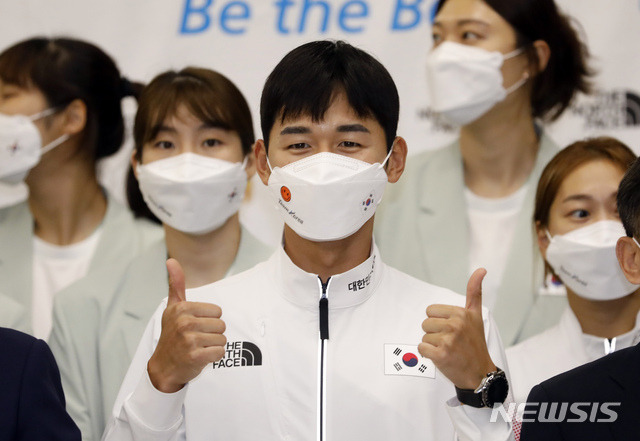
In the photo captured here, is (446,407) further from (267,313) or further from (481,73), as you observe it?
(481,73)

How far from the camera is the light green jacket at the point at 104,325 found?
3123 mm

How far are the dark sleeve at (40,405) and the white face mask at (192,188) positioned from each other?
1.27 meters

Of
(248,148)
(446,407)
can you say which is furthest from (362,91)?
(248,148)

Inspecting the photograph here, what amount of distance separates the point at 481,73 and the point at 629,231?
1.49m

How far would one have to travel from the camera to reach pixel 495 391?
2.03m

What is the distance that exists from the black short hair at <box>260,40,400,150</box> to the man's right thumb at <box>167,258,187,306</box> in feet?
1.36

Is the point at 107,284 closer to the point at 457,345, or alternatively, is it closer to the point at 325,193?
the point at 325,193

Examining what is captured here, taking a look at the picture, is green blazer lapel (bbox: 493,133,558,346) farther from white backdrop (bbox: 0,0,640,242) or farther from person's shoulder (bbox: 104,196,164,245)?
person's shoulder (bbox: 104,196,164,245)

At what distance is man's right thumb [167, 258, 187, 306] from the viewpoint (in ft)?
7.00

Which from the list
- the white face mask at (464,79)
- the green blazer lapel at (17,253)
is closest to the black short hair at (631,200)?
the white face mask at (464,79)

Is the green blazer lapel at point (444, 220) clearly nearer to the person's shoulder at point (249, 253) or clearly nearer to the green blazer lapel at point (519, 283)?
the green blazer lapel at point (519, 283)

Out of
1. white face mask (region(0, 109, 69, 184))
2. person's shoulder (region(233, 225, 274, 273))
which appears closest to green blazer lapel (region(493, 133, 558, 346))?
person's shoulder (region(233, 225, 274, 273))

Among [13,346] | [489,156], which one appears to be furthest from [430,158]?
[13,346]

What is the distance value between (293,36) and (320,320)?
5.91ft
